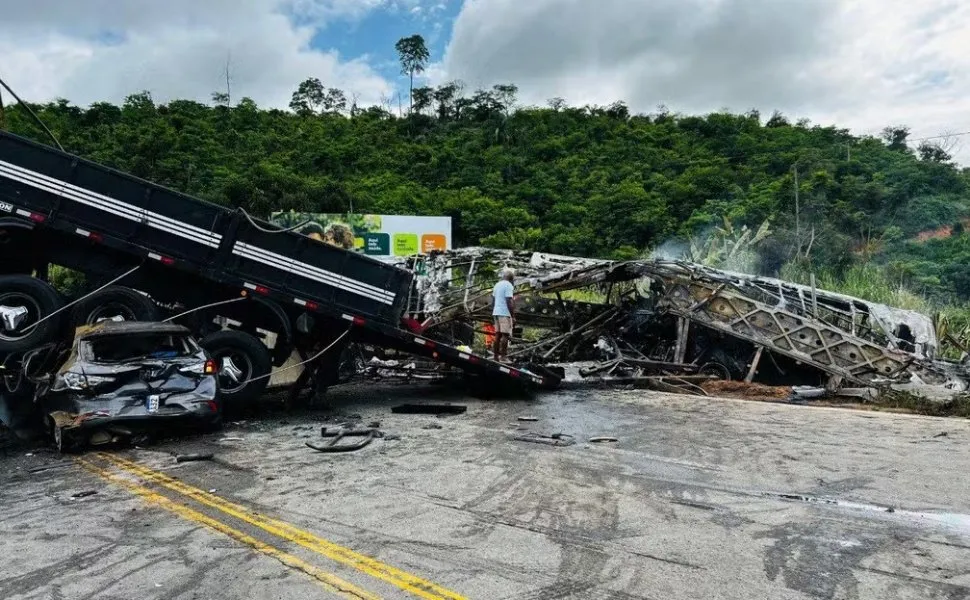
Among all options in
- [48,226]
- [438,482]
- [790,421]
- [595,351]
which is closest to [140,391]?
[48,226]

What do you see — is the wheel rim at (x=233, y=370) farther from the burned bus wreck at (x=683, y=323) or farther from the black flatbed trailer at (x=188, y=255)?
the burned bus wreck at (x=683, y=323)

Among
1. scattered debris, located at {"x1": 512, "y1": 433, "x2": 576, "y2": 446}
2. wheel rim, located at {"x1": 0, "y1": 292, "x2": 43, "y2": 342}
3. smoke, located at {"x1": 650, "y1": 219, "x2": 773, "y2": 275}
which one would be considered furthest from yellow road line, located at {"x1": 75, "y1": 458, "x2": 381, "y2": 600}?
smoke, located at {"x1": 650, "y1": 219, "x2": 773, "y2": 275}

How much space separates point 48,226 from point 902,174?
45038 mm

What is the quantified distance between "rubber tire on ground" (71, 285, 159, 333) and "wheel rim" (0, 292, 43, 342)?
449 mm

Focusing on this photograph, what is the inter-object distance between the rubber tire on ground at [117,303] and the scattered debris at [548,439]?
5.49 meters

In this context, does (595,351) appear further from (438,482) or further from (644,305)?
(438,482)

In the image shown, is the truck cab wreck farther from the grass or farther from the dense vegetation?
the dense vegetation

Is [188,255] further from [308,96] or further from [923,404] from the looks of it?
[308,96]

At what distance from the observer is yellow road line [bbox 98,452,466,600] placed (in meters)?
3.86

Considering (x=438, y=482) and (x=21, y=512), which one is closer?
(x=21, y=512)

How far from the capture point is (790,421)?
9664 mm

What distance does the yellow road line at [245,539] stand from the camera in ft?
12.6

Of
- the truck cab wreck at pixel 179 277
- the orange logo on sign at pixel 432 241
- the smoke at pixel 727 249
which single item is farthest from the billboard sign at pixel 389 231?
the truck cab wreck at pixel 179 277

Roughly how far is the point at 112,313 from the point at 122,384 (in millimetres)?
2403
